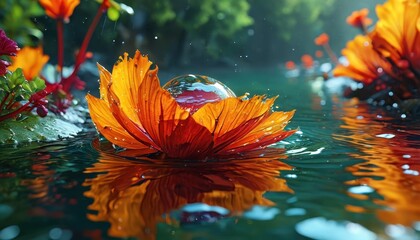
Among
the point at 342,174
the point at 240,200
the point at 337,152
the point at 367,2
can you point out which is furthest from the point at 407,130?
the point at 367,2

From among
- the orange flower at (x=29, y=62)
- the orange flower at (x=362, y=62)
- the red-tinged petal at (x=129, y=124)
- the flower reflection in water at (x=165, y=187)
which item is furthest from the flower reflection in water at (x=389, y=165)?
the orange flower at (x=29, y=62)

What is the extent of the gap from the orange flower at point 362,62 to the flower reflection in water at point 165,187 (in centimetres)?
216

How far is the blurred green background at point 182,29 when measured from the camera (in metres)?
6.70

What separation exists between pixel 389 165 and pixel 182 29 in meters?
22.8

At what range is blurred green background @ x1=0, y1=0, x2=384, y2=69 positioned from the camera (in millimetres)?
6700

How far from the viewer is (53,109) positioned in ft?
10.1

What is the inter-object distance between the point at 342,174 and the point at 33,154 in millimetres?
1167

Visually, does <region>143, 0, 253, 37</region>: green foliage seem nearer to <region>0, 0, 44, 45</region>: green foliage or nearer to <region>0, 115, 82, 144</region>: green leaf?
<region>0, 0, 44, 45</region>: green foliage

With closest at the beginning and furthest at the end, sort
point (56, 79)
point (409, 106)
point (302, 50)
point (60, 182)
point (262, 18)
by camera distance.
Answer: point (60, 182)
point (409, 106)
point (56, 79)
point (262, 18)
point (302, 50)

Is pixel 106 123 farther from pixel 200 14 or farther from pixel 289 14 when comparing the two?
pixel 289 14

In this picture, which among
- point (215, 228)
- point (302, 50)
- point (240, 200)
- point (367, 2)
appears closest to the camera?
point (215, 228)

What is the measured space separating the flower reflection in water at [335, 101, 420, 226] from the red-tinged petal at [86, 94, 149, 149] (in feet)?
2.52

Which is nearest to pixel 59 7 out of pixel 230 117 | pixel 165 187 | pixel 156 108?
pixel 156 108

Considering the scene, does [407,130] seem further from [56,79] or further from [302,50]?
[302,50]
